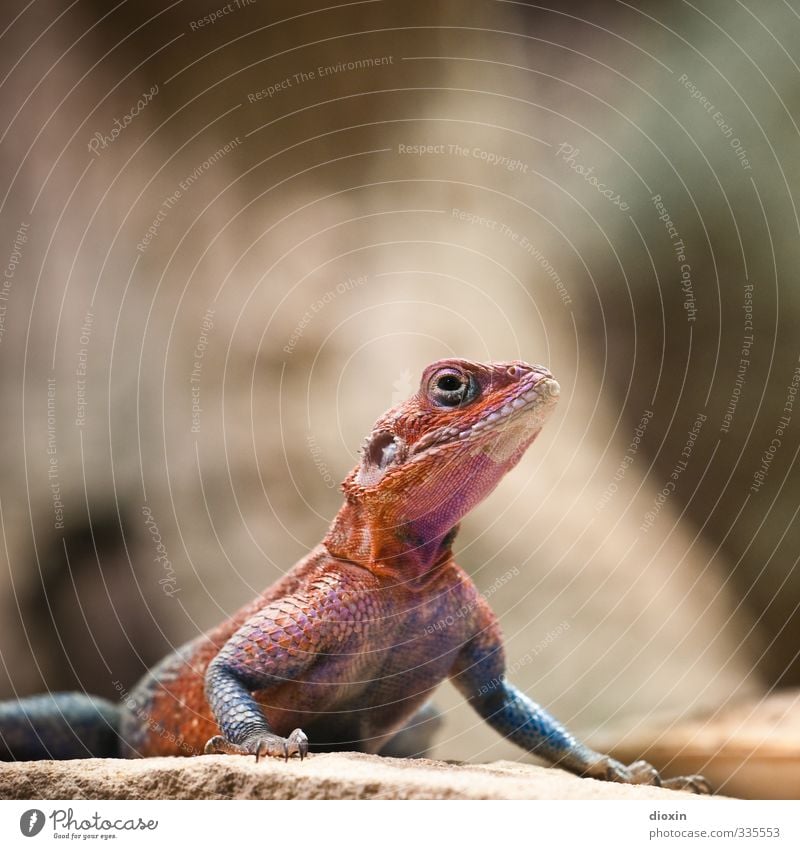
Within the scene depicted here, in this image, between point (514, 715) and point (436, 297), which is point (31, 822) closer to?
point (514, 715)

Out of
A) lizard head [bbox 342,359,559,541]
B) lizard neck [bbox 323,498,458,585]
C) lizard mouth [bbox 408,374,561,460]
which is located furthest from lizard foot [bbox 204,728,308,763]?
lizard mouth [bbox 408,374,561,460]

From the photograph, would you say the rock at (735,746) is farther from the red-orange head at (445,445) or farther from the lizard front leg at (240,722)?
the lizard front leg at (240,722)

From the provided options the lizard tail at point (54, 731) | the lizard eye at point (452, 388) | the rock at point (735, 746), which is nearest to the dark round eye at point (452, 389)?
the lizard eye at point (452, 388)

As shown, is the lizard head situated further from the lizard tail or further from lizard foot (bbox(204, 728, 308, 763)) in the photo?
the lizard tail

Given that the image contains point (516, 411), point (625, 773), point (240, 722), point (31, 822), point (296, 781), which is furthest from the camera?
point (625, 773)

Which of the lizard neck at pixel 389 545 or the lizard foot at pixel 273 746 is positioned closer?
the lizard foot at pixel 273 746

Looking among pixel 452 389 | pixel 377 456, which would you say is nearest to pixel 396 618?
pixel 377 456
